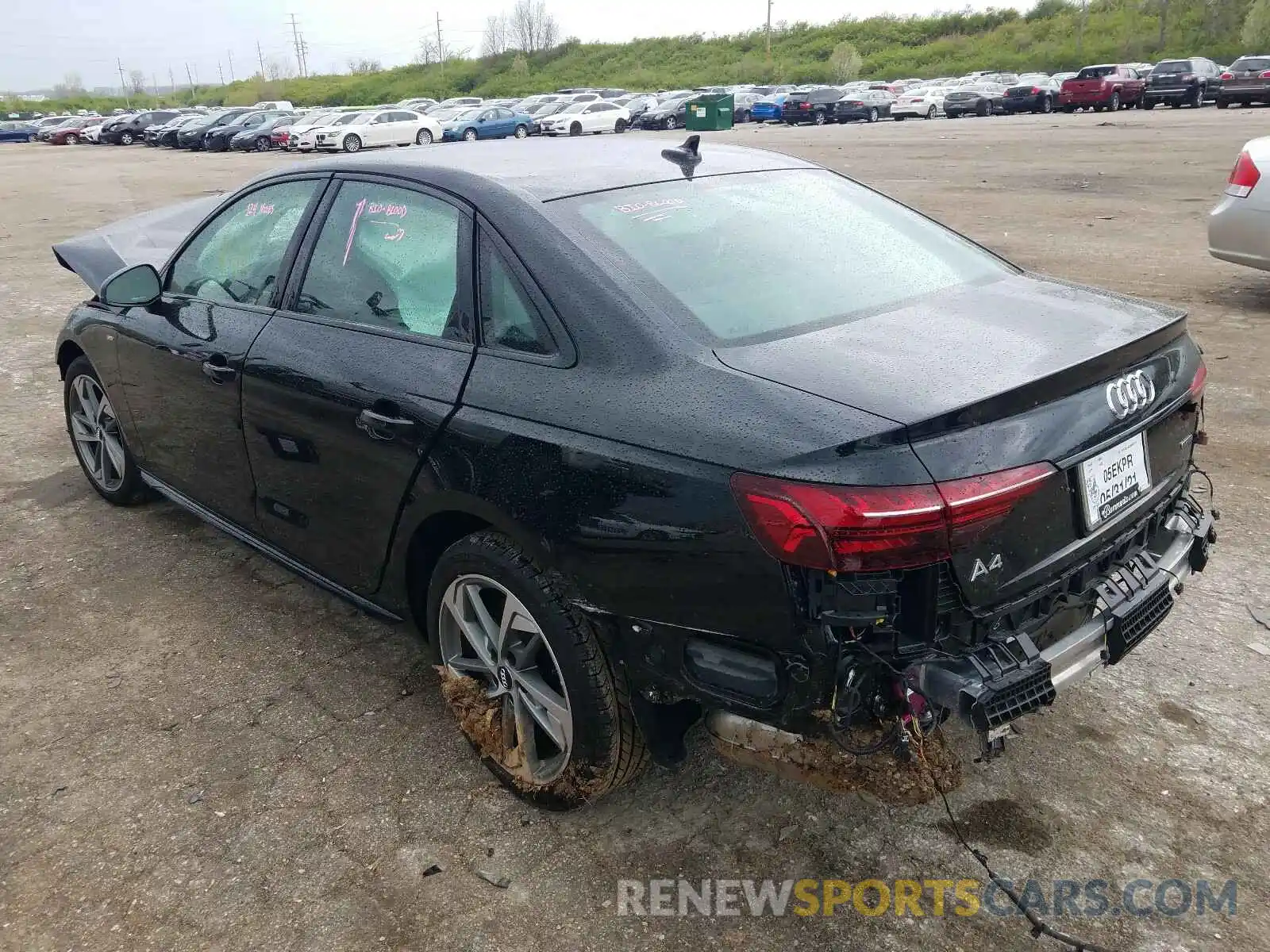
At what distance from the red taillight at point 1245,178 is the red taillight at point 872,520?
668 cm

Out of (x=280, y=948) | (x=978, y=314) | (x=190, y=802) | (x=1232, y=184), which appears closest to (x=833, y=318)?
(x=978, y=314)

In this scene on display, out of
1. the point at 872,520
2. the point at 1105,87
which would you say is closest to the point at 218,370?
the point at 872,520

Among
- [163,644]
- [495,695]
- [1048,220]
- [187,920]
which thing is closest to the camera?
[187,920]

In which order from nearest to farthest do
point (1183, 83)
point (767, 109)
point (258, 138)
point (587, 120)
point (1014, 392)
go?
1. point (1014, 392)
2. point (1183, 83)
3. point (258, 138)
4. point (587, 120)
5. point (767, 109)

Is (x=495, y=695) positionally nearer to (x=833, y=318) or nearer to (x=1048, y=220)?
(x=833, y=318)

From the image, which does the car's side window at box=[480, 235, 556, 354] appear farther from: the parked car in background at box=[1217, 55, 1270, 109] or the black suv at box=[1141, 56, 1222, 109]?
the black suv at box=[1141, 56, 1222, 109]

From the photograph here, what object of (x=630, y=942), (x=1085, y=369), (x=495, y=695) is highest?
(x=1085, y=369)

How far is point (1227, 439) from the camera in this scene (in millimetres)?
5117

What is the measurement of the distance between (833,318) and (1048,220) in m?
11.2

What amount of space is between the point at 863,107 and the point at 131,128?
3536 cm

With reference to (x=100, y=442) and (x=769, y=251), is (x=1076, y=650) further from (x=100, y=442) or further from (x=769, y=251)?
(x=100, y=442)

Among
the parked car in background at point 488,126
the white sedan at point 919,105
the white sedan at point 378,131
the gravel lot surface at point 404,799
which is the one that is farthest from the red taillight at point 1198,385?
the white sedan at point 919,105

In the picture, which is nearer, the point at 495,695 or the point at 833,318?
the point at 833,318

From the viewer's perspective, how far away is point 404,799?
2842 millimetres
